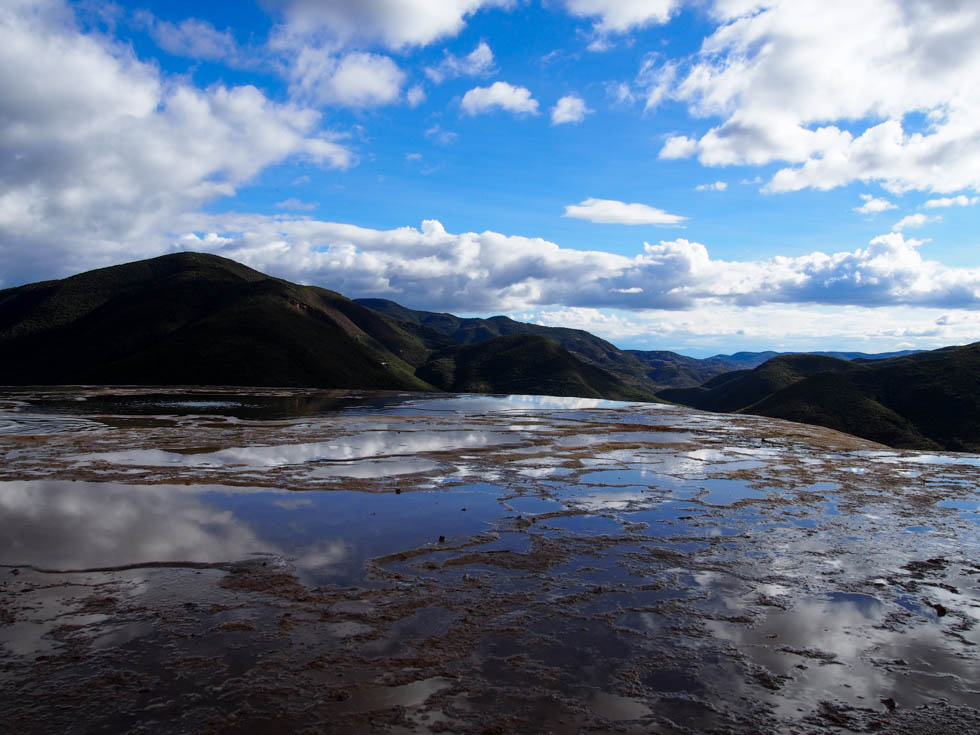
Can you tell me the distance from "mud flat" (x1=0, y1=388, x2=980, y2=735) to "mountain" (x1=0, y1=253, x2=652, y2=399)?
379 ft

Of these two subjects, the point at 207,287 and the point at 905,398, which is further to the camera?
the point at 207,287

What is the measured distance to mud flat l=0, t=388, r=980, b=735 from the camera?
9133 millimetres

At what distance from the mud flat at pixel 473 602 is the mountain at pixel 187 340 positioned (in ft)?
379

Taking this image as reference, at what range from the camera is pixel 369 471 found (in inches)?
1146

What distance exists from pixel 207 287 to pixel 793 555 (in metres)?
204

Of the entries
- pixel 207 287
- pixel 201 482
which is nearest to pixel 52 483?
pixel 201 482

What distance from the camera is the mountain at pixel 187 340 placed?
136000 millimetres

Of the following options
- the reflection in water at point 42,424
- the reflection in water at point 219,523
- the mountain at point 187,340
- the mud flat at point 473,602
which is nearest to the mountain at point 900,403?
the mountain at point 187,340

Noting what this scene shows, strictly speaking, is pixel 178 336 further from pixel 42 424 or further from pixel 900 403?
pixel 900 403

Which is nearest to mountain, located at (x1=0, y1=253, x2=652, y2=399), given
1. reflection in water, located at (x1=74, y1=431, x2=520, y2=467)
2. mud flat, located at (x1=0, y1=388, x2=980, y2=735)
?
reflection in water, located at (x1=74, y1=431, x2=520, y2=467)

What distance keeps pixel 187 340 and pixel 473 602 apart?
155104 millimetres

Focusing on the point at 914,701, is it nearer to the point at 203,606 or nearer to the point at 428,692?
the point at 428,692

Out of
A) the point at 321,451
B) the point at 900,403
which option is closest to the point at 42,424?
the point at 321,451

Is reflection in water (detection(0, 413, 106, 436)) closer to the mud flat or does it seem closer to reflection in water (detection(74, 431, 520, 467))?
reflection in water (detection(74, 431, 520, 467))
